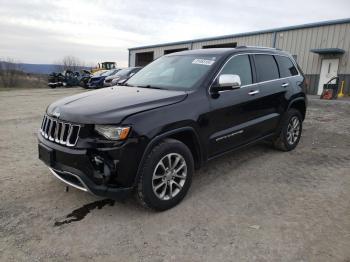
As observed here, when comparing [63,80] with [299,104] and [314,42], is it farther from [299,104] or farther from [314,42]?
[299,104]

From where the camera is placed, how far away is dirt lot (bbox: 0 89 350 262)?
2.61 meters

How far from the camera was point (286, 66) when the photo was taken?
5.36m

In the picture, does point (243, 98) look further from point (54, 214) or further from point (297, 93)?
point (54, 214)

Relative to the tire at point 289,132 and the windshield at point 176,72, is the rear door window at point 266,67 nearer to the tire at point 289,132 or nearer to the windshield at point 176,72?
the tire at point 289,132

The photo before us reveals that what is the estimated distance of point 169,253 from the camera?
102 inches

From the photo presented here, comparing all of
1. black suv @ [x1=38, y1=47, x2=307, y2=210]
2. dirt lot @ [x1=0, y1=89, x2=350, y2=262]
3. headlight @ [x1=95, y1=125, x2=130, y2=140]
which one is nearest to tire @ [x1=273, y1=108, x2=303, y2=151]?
black suv @ [x1=38, y1=47, x2=307, y2=210]

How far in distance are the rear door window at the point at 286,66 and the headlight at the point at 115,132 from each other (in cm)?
338

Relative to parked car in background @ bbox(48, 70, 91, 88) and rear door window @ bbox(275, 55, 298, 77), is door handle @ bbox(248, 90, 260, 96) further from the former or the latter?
parked car in background @ bbox(48, 70, 91, 88)

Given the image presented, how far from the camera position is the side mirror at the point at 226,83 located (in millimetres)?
3646

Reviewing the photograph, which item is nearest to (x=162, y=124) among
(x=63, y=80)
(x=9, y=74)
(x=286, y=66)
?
(x=286, y=66)

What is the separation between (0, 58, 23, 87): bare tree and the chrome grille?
123 feet

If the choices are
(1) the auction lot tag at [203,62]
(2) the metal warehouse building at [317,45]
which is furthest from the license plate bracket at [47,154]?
(2) the metal warehouse building at [317,45]

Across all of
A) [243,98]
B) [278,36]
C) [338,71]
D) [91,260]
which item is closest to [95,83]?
[278,36]

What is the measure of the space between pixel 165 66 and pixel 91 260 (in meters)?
2.88
